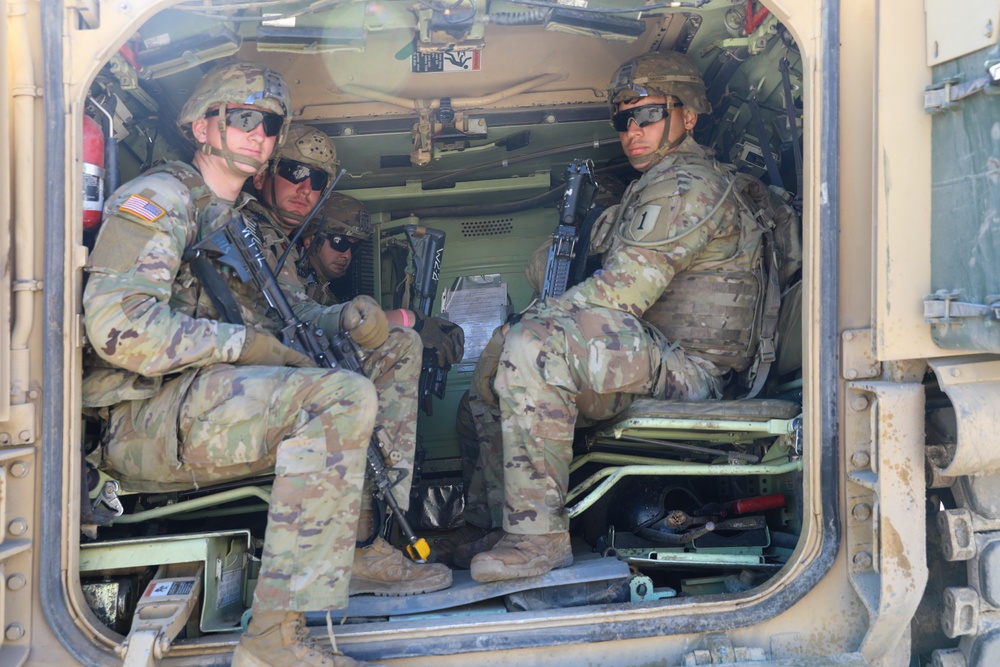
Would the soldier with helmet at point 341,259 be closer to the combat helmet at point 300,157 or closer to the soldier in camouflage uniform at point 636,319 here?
the combat helmet at point 300,157

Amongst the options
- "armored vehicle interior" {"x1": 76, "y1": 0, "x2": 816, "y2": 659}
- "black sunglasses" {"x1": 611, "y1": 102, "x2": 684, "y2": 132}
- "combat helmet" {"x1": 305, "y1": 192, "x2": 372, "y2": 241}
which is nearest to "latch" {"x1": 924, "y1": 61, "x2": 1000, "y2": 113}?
"armored vehicle interior" {"x1": 76, "y1": 0, "x2": 816, "y2": 659}

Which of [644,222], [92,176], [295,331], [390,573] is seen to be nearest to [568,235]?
[644,222]

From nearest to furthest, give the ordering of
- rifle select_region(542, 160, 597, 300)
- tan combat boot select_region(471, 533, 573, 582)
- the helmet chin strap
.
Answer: tan combat boot select_region(471, 533, 573, 582), the helmet chin strap, rifle select_region(542, 160, 597, 300)

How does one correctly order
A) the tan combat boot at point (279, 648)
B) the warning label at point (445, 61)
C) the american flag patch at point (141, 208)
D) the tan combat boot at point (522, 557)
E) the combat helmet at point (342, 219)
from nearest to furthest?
the tan combat boot at point (279, 648) → the american flag patch at point (141, 208) → the tan combat boot at point (522, 557) → the warning label at point (445, 61) → the combat helmet at point (342, 219)

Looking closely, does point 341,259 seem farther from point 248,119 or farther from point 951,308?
point 951,308

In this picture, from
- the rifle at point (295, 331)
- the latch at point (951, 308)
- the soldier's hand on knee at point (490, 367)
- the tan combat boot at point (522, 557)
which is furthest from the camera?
the soldier's hand on knee at point (490, 367)

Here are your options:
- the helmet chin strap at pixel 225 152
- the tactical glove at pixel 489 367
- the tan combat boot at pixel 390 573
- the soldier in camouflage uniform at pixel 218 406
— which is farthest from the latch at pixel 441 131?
the tan combat boot at pixel 390 573

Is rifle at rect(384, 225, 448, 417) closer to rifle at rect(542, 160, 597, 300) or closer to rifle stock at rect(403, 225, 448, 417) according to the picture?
rifle stock at rect(403, 225, 448, 417)

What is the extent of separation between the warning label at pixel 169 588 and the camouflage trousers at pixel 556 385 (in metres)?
1.00

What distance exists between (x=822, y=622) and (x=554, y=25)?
221cm

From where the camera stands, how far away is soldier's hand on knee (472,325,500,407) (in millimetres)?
3512

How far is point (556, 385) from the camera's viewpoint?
3152 millimetres

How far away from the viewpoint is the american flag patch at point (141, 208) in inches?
110

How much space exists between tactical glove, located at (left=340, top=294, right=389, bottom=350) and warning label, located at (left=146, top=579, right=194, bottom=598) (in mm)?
983
